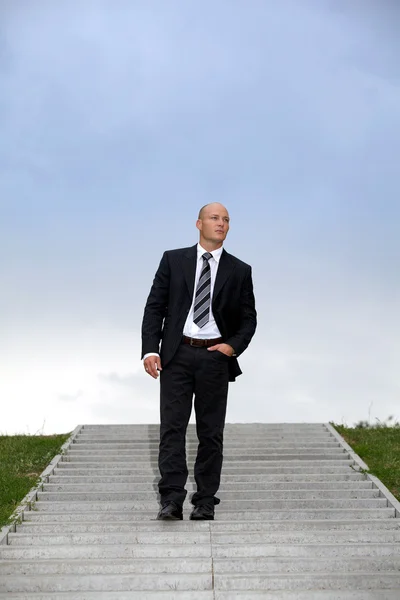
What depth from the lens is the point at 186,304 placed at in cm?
607

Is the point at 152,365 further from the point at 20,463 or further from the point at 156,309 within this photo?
the point at 20,463

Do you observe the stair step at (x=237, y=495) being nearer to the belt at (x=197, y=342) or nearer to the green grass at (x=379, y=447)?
the green grass at (x=379, y=447)

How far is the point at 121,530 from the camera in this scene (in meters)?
6.35

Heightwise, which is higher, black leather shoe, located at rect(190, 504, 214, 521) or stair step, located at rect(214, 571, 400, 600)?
stair step, located at rect(214, 571, 400, 600)

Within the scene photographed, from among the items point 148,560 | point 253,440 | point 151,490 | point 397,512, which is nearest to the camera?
point 148,560

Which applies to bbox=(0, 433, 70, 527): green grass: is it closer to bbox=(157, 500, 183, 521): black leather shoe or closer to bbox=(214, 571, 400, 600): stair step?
bbox=(157, 500, 183, 521): black leather shoe

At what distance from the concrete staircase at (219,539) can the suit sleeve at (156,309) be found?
1.20 m

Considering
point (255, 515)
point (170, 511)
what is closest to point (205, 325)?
point (170, 511)

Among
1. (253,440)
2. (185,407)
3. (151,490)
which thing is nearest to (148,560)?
(185,407)

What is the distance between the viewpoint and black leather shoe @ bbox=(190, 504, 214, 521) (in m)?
6.32

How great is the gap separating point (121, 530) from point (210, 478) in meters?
0.70

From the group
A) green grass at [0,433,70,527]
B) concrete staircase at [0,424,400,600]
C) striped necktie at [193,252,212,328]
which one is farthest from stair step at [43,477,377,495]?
striped necktie at [193,252,212,328]

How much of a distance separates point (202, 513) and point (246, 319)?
4.36ft

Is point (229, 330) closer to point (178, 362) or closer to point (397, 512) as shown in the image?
point (178, 362)
